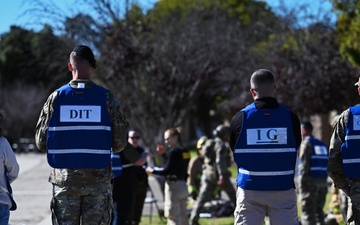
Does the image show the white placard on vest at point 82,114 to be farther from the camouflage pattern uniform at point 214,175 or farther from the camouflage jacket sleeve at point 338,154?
the camouflage pattern uniform at point 214,175

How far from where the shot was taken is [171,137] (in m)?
10.9

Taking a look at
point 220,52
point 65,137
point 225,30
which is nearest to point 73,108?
point 65,137

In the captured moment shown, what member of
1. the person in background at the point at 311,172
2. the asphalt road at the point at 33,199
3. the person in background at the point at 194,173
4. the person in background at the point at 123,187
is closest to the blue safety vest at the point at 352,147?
the person in background at the point at 123,187

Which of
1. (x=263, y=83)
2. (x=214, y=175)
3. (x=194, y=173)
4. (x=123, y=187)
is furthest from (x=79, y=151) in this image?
(x=194, y=173)

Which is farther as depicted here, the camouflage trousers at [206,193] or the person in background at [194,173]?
the person in background at [194,173]

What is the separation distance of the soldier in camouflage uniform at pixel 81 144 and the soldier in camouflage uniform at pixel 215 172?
23.1 feet

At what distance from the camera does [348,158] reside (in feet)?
20.1

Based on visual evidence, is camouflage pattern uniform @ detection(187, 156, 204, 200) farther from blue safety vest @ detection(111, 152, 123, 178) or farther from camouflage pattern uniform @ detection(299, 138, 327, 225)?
blue safety vest @ detection(111, 152, 123, 178)

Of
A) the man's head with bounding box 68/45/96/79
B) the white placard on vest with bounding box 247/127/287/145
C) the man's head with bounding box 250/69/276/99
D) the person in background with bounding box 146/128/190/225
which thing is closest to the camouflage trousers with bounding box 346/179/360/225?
the white placard on vest with bounding box 247/127/287/145

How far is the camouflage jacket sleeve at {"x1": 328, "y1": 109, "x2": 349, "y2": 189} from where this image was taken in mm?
6219

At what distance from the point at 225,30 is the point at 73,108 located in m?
18.4

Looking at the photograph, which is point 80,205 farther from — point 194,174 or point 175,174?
point 194,174

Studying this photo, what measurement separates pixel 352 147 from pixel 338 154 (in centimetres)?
15

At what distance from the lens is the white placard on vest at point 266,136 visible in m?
6.17
